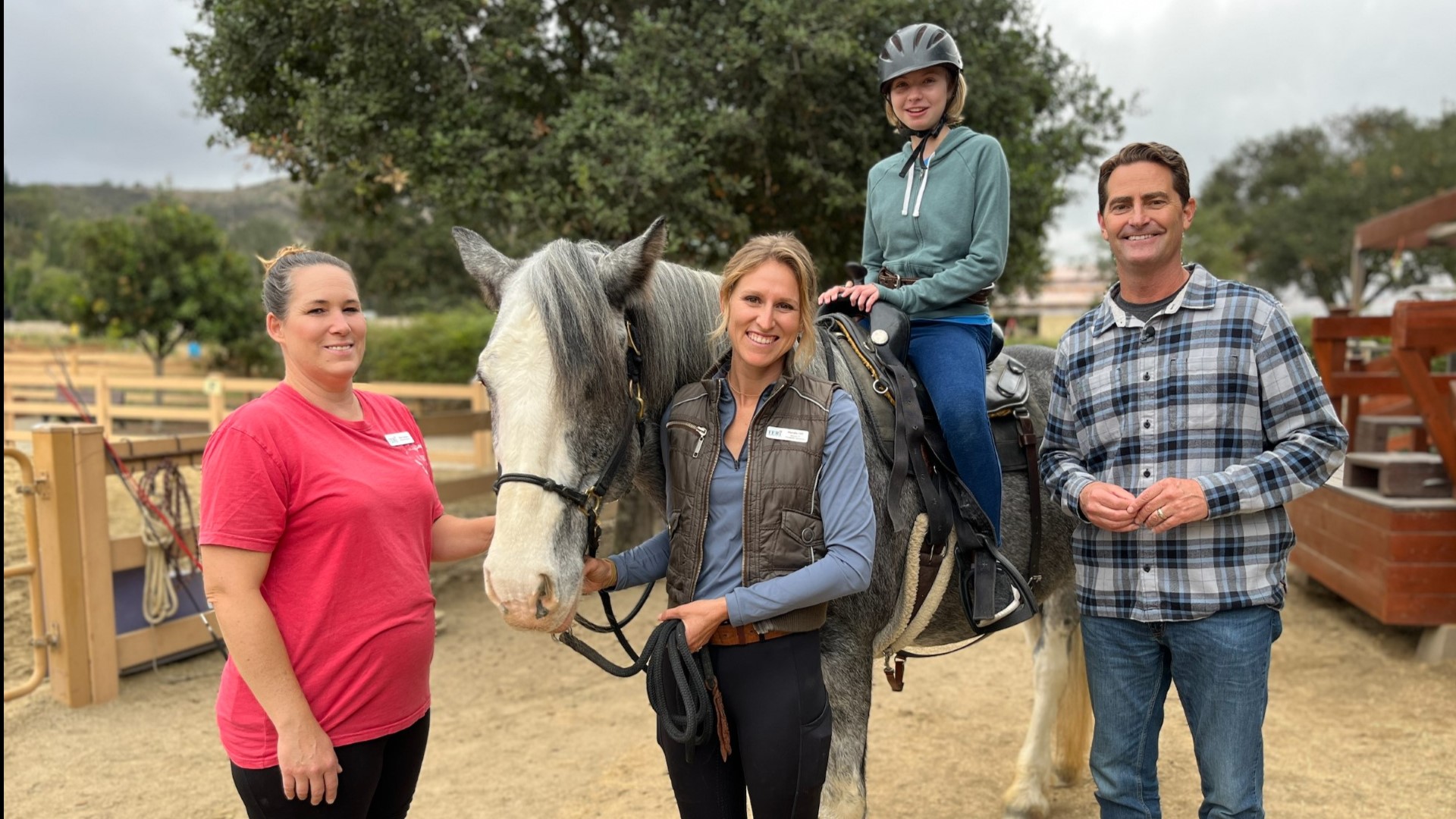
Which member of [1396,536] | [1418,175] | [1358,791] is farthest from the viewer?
[1418,175]

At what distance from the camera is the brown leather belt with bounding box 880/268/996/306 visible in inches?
95.9

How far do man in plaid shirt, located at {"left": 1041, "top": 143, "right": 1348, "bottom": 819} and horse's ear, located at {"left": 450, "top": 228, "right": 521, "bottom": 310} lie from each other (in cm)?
143

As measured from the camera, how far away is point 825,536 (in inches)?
66.9

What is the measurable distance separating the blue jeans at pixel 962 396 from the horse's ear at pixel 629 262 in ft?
2.86

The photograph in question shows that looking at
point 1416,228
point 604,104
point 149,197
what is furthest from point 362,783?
point 149,197

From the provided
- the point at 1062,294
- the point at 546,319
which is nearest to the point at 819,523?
the point at 546,319

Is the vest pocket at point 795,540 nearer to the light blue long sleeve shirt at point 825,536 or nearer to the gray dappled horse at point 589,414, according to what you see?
the light blue long sleeve shirt at point 825,536

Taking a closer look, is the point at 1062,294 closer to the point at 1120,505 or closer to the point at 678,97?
the point at 678,97

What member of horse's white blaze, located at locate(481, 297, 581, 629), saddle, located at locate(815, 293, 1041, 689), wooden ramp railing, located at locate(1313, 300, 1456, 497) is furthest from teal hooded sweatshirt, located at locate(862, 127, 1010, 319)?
wooden ramp railing, located at locate(1313, 300, 1456, 497)

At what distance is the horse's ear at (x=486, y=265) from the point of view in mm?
1890

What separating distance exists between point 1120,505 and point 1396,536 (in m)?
4.04

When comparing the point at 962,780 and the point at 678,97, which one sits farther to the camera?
the point at 678,97

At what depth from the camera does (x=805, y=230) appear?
23.1ft

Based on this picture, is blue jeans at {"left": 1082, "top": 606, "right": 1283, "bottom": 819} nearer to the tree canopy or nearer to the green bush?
the tree canopy
